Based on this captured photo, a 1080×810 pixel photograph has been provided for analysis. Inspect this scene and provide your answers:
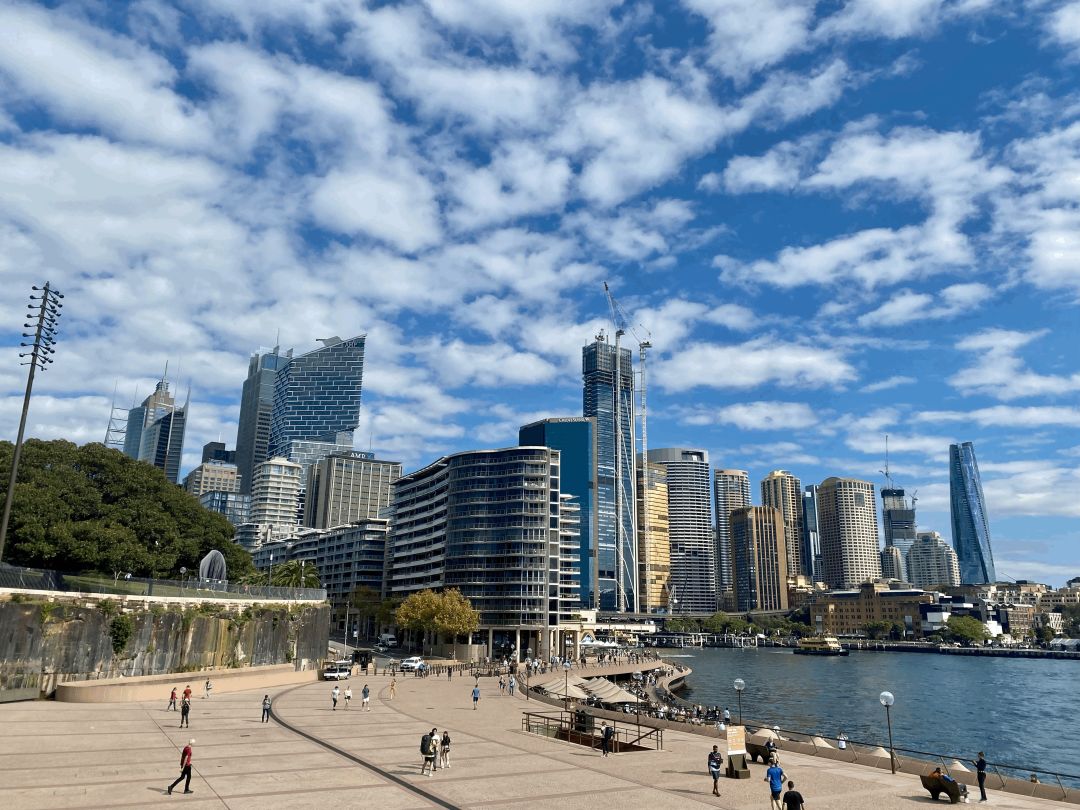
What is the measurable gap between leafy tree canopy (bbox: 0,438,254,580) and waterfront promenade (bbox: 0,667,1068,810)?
2424cm

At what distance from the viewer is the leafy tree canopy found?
216ft

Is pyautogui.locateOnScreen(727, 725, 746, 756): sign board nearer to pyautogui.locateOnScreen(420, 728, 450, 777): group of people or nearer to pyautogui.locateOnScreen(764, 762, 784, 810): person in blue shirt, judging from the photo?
pyautogui.locateOnScreen(764, 762, 784, 810): person in blue shirt

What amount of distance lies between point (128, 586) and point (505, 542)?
99576 millimetres

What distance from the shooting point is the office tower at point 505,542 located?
501 ft

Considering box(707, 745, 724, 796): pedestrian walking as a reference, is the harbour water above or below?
below

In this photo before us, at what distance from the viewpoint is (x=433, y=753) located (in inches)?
1120

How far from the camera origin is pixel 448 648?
456 ft

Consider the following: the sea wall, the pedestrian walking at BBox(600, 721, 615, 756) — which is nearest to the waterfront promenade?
the pedestrian walking at BBox(600, 721, 615, 756)

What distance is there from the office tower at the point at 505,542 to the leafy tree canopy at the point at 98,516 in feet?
244

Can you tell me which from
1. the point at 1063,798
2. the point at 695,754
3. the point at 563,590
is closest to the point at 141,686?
the point at 695,754

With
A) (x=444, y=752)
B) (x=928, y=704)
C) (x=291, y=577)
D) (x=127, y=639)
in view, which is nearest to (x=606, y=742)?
(x=444, y=752)

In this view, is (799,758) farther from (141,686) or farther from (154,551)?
(154,551)

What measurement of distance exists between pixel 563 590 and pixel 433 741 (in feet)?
464

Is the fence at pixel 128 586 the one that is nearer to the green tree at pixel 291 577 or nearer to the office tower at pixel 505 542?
the green tree at pixel 291 577
